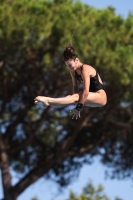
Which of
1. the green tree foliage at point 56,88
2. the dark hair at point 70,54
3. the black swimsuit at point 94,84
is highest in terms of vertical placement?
the green tree foliage at point 56,88

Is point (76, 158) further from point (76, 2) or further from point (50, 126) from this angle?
point (76, 2)

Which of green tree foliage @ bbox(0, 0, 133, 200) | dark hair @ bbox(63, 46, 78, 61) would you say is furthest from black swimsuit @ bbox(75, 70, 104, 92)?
green tree foliage @ bbox(0, 0, 133, 200)

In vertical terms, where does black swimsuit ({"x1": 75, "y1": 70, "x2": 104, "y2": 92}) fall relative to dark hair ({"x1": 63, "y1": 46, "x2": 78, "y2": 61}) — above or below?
below

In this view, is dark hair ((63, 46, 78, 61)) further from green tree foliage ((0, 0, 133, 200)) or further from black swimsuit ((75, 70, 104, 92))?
green tree foliage ((0, 0, 133, 200))

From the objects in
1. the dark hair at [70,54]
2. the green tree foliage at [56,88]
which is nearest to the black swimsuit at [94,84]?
the dark hair at [70,54]

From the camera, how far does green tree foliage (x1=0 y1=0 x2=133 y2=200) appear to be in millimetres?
25281

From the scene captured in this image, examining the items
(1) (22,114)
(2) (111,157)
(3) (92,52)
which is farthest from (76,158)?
(3) (92,52)

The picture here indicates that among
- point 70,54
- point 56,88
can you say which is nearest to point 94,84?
point 70,54

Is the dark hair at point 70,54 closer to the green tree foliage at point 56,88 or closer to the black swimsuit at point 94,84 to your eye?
the black swimsuit at point 94,84

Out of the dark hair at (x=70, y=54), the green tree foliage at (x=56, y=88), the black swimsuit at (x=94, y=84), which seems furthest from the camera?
the green tree foliage at (x=56, y=88)

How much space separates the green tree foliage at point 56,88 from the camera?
82.9 ft

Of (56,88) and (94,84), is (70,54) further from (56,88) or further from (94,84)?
(56,88)

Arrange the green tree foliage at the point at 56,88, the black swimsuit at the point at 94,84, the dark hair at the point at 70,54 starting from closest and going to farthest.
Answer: the dark hair at the point at 70,54 < the black swimsuit at the point at 94,84 < the green tree foliage at the point at 56,88

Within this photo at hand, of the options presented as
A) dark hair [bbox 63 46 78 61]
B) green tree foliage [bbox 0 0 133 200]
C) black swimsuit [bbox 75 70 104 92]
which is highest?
green tree foliage [bbox 0 0 133 200]
